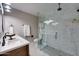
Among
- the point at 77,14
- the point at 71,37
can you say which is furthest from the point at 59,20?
the point at 71,37

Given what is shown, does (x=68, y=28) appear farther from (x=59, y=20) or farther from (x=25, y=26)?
(x=25, y=26)

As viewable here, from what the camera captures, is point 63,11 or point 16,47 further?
point 63,11

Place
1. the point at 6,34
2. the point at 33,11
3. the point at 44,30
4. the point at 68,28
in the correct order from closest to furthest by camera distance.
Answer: the point at 6,34, the point at 33,11, the point at 44,30, the point at 68,28

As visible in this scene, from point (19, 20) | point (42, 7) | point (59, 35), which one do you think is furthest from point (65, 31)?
point (19, 20)

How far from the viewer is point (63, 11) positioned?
1188 millimetres

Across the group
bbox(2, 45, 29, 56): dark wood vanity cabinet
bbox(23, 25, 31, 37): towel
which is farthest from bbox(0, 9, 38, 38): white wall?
bbox(2, 45, 29, 56): dark wood vanity cabinet

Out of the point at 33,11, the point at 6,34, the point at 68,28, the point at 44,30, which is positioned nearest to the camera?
the point at 6,34

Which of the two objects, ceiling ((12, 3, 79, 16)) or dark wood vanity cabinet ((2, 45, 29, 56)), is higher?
ceiling ((12, 3, 79, 16))

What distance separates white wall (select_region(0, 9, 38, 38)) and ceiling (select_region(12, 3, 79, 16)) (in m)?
0.06

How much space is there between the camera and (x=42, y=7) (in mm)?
1080

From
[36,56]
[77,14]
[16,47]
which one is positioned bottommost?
[36,56]

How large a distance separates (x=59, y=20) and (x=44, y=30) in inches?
11.3

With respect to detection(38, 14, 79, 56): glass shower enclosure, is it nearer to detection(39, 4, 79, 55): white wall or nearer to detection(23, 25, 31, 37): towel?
detection(39, 4, 79, 55): white wall

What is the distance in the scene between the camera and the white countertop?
0.88 metres
